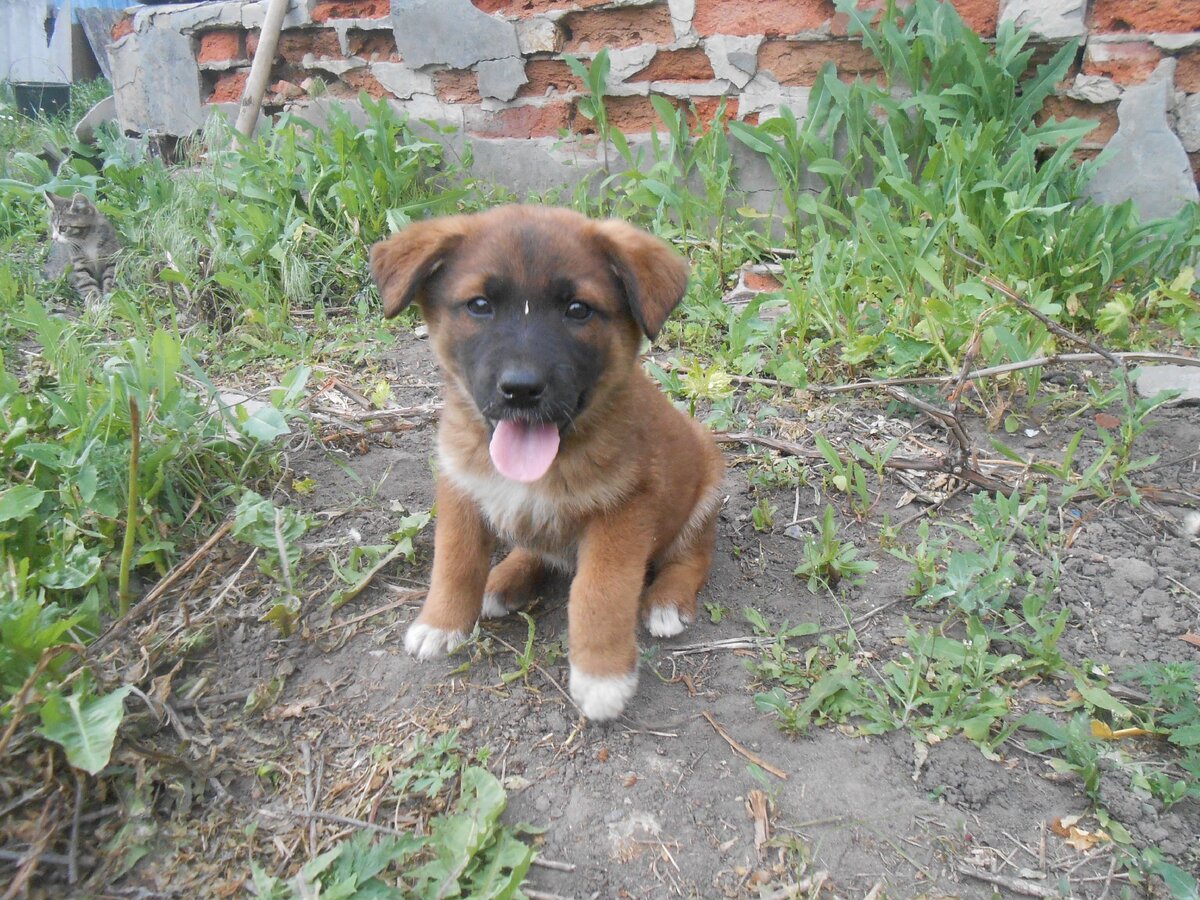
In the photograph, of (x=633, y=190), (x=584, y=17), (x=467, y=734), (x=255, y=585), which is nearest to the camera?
(x=467, y=734)

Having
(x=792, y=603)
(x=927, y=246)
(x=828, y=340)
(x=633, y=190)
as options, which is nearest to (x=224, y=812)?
(x=792, y=603)

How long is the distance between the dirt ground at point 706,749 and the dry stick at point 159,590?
221 mm

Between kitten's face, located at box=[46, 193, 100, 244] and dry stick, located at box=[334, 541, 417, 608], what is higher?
kitten's face, located at box=[46, 193, 100, 244]

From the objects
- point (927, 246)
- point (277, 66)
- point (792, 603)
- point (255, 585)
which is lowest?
point (792, 603)

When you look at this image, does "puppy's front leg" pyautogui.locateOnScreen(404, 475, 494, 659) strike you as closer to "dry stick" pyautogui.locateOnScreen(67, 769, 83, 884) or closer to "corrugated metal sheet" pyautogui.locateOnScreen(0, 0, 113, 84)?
"dry stick" pyautogui.locateOnScreen(67, 769, 83, 884)

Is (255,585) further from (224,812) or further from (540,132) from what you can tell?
(540,132)

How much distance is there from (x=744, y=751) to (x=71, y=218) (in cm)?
493

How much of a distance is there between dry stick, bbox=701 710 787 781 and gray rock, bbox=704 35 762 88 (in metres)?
4.16

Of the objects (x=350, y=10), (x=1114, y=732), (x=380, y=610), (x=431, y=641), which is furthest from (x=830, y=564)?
(x=350, y=10)

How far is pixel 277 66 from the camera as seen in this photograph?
664cm

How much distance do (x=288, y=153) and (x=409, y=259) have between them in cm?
344

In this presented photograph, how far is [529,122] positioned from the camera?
5.79m

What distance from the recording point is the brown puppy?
90.4 inches

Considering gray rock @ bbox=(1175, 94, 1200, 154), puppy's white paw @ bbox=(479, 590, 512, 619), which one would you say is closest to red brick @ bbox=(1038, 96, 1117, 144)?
gray rock @ bbox=(1175, 94, 1200, 154)
